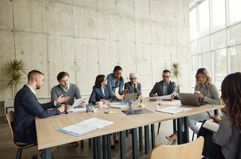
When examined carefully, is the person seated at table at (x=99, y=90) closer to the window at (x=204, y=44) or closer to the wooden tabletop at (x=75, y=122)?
the wooden tabletop at (x=75, y=122)

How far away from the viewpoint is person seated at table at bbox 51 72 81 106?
353 cm

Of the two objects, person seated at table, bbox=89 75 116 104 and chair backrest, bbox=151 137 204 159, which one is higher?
person seated at table, bbox=89 75 116 104

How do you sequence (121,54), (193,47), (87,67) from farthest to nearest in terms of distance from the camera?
1. (193,47)
2. (121,54)
3. (87,67)

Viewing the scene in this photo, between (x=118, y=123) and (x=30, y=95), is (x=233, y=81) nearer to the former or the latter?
(x=118, y=123)

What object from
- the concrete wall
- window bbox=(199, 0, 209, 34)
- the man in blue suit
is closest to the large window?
window bbox=(199, 0, 209, 34)

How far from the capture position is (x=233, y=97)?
5.06 feet

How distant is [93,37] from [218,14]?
239 inches

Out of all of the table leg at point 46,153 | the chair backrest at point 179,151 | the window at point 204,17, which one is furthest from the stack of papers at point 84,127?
the window at point 204,17

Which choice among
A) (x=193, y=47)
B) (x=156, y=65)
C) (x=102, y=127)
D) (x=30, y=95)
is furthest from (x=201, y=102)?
(x=193, y=47)

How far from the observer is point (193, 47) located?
11352mm

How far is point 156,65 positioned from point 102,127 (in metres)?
6.88

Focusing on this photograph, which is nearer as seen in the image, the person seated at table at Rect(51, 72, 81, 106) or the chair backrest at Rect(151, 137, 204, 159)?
the chair backrest at Rect(151, 137, 204, 159)

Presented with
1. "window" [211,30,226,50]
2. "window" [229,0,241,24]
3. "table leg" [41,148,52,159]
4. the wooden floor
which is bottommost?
the wooden floor

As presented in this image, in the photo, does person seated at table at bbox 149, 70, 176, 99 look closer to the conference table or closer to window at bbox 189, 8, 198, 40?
the conference table
